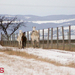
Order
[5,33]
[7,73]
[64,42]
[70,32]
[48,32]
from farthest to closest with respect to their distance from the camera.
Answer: [5,33] < [48,32] < [64,42] < [70,32] < [7,73]

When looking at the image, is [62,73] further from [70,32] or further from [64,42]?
[64,42]

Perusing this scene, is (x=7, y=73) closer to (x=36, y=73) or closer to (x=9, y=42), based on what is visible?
(x=36, y=73)

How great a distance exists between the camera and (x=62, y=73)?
8.91 metres

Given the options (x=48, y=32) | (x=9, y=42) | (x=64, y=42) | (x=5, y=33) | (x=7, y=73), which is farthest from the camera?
(x=5, y=33)

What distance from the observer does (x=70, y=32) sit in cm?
2356

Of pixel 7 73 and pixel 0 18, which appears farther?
pixel 0 18

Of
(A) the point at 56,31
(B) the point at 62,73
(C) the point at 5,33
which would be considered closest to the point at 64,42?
(A) the point at 56,31

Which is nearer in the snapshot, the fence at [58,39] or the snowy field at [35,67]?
the snowy field at [35,67]

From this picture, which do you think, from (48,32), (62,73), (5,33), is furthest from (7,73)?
(5,33)

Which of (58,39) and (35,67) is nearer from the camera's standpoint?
(35,67)

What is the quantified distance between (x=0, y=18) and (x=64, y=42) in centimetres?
2854

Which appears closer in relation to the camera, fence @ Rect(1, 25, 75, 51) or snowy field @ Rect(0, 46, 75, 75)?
snowy field @ Rect(0, 46, 75, 75)

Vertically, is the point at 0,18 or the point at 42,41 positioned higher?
the point at 0,18

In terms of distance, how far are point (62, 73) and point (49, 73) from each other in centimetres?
44
